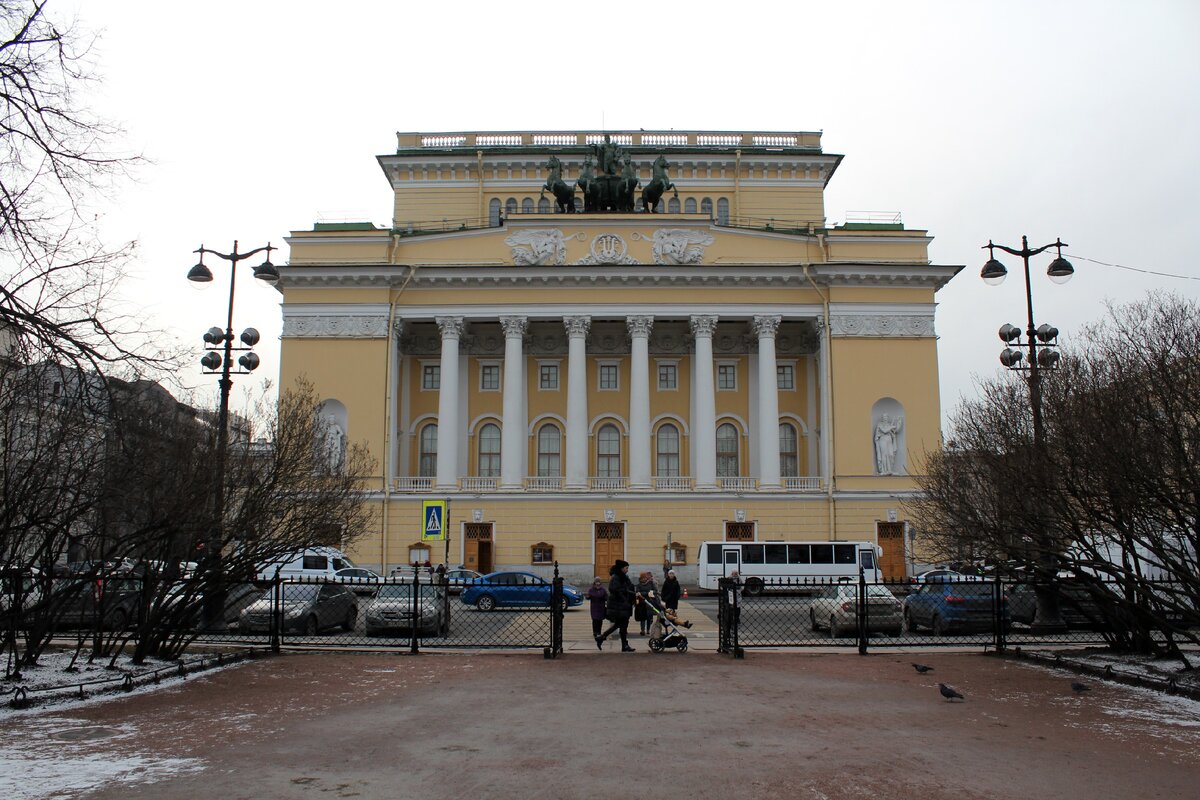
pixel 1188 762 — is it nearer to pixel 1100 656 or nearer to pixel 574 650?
pixel 1100 656

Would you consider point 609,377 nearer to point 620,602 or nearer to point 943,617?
point 943,617

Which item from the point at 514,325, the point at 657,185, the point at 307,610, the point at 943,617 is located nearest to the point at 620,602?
the point at 307,610

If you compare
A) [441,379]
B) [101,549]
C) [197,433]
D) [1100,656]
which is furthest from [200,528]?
[441,379]

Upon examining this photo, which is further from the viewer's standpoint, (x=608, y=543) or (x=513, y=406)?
(x=513, y=406)

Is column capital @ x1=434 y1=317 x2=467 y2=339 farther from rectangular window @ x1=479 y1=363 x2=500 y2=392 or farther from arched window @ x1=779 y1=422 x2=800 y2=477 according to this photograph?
arched window @ x1=779 y1=422 x2=800 y2=477

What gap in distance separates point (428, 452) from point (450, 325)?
22.1ft

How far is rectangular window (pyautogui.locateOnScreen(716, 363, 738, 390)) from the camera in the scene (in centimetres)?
4760

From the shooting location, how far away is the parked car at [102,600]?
1343 centimetres

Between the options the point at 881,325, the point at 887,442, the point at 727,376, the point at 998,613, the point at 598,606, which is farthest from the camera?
the point at 727,376

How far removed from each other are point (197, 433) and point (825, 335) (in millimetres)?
31328

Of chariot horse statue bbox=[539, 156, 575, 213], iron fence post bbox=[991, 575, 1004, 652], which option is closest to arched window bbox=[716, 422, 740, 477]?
chariot horse statue bbox=[539, 156, 575, 213]

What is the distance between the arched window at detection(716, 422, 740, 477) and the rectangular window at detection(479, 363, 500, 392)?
11.2m

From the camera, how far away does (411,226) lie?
51.5 metres

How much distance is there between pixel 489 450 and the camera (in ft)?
154
